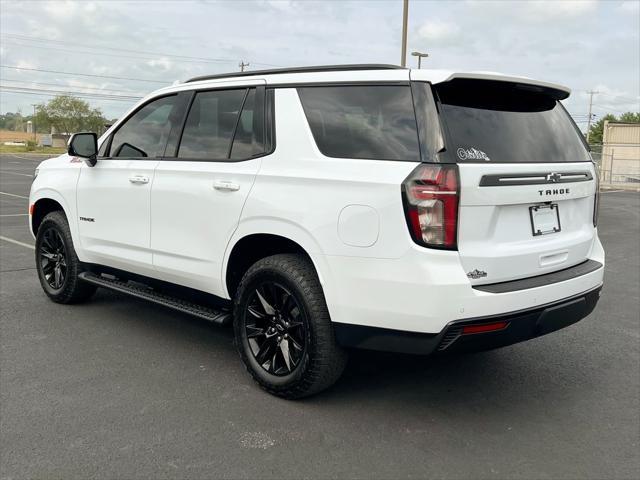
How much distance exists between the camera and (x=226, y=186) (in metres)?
3.81

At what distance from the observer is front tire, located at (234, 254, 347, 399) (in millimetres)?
3348

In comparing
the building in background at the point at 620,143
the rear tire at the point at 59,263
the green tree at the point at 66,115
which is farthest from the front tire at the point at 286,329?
the green tree at the point at 66,115

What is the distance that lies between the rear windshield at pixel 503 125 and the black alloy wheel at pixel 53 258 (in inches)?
147

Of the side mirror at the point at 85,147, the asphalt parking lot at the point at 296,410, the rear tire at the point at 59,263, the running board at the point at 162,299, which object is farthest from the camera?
the rear tire at the point at 59,263

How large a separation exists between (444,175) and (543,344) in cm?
242

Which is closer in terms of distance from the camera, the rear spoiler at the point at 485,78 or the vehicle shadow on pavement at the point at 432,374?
the rear spoiler at the point at 485,78

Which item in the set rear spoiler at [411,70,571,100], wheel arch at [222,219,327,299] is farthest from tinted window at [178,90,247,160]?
rear spoiler at [411,70,571,100]

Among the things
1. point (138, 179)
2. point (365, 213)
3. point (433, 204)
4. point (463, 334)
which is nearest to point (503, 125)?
point (433, 204)

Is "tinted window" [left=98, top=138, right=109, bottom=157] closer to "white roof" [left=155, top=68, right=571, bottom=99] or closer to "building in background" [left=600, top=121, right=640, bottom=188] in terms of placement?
"white roof" [left=155, top=68, right=571, bottom=99]

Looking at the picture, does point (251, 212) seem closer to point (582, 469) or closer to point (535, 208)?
point (535, 208)

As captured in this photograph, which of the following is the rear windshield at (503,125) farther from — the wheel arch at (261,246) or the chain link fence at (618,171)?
the chain link fence at (618,171)

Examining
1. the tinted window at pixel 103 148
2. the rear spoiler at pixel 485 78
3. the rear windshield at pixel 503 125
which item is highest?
the rear spoiler at pixel 485 78

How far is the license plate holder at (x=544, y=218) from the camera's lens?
3303mm

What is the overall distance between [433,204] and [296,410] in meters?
1.44
